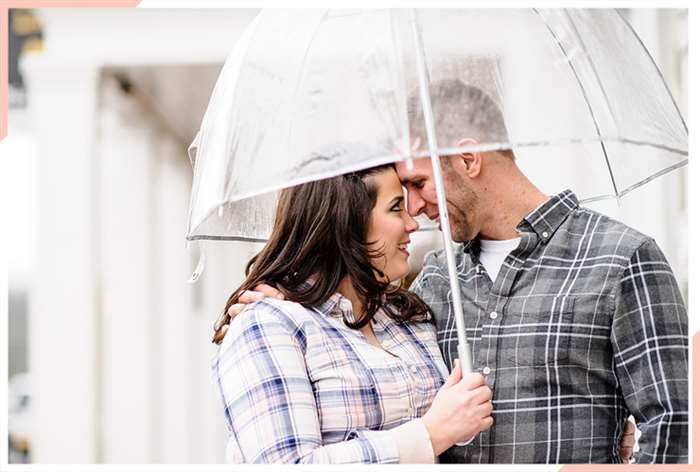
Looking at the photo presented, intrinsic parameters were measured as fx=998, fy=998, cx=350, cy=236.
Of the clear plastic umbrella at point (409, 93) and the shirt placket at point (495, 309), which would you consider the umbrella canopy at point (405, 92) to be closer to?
the clear plastic umbrella at point (409, 93)

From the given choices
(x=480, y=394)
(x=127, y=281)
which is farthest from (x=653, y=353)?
(x=127, y=281)

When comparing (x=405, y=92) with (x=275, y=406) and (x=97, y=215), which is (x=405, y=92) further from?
(x=97, y=215)

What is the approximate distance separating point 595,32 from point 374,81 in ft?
1.78

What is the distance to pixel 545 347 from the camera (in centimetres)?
224

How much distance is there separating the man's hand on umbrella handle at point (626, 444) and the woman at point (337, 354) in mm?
440

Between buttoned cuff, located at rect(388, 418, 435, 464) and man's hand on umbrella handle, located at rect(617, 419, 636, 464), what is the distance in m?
0.55

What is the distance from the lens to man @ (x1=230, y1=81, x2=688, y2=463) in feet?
6.98

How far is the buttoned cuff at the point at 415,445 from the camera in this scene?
199cm

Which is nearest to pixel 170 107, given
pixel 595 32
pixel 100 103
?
pixel 100 103

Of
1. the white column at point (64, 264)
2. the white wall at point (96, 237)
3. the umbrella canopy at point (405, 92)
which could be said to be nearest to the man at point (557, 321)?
the umbrella canopy at point (405, 92)

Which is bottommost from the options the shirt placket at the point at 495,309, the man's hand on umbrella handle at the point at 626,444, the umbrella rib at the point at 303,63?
the man's hand on umbrella handle at the point at 626,444

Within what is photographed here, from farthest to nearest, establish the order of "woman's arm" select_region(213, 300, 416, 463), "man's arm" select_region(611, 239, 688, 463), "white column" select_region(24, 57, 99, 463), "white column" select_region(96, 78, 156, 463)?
"white column" select_region(96, 78, 156, 463)
"white column" select_region(24, 57, 99, 463)
"man's arm" select_region(611, 239, 688, 463)
"woman's arm" select_region(213, 300, 416, 463)

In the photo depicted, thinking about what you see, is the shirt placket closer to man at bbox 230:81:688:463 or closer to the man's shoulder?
man at bbox 230:81:688:463

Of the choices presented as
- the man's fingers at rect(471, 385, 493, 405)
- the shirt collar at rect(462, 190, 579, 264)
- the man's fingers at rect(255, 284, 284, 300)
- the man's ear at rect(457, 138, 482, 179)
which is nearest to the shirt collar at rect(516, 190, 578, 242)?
Answer: the shirt collar at rect(462, 190, 579, 264)
